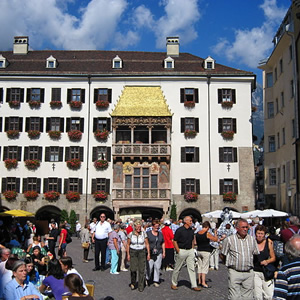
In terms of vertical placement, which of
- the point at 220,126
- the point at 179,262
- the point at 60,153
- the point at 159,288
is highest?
the point at 220,126

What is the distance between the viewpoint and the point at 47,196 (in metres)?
41.0

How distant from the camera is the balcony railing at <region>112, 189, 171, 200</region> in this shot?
40.7m

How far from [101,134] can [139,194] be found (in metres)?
6.36

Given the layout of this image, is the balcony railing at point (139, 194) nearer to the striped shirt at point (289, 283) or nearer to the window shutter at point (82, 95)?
the window shutter at point (82, 95)

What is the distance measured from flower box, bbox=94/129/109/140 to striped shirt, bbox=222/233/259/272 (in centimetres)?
3339

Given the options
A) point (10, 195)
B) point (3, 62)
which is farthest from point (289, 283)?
point (3, 62)

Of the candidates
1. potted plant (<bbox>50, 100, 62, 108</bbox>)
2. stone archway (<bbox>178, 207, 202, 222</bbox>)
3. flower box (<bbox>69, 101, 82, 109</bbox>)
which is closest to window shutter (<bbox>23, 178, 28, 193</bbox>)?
potted plant (<bbox>50, 100, 62, 108</bbox>)

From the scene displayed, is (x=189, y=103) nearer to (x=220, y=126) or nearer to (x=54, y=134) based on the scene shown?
(x=220, y=126)

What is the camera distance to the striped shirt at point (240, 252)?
893 cm

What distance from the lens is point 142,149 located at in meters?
41.2

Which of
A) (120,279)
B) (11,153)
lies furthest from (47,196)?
(120,279)

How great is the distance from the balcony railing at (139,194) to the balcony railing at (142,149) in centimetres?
324

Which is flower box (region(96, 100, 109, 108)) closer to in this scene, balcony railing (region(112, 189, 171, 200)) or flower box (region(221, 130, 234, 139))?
balcony railing (region(112, 189, 171, 200))

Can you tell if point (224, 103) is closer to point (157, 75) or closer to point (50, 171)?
point (157, 75)
